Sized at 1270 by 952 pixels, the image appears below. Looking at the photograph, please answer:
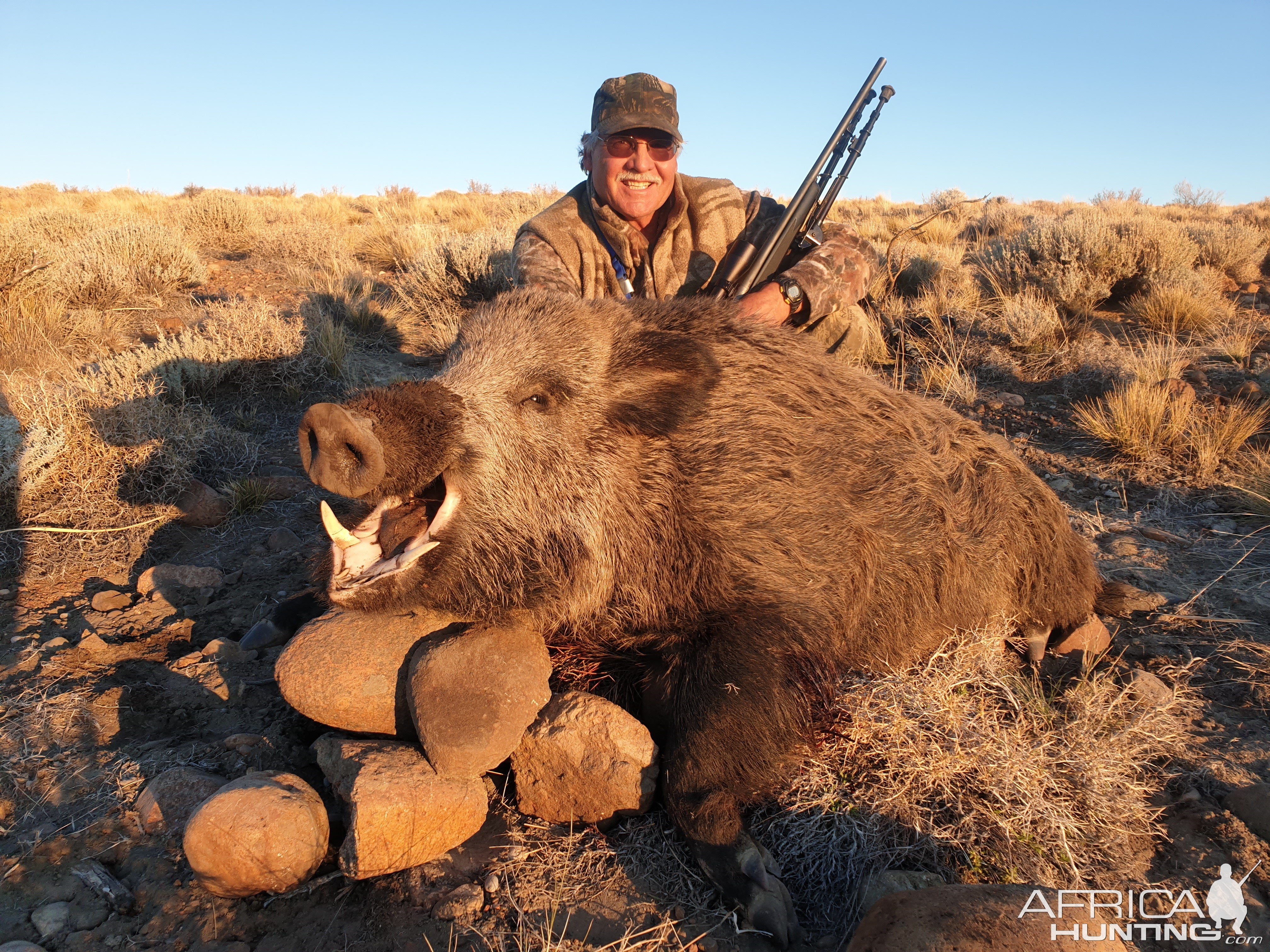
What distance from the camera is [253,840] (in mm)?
1846

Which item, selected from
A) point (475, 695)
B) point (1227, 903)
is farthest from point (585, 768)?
point (1227, 903)

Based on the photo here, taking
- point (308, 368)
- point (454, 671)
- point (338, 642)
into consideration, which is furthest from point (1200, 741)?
point (308, 368)

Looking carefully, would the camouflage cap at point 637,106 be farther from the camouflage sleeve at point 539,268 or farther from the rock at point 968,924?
the rock at point 968,924

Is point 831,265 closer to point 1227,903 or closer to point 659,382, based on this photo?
point 659,382

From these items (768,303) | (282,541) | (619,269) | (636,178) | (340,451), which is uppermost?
(636,178)

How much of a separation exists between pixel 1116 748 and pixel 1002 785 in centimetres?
49

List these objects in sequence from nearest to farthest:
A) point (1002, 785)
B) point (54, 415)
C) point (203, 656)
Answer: point (1002, 785), point (203, 656), point (54, 415)

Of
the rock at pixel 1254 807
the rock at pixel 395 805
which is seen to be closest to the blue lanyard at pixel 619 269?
the rock at pixel 395 805

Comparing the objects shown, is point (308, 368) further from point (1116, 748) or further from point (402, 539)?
point (1116, 748)

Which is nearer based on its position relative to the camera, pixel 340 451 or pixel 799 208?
pixel 340 451

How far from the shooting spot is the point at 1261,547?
12.8 feet

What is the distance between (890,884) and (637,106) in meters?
4.10

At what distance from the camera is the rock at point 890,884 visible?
76.0 inches

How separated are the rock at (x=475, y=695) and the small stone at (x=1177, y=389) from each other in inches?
213
